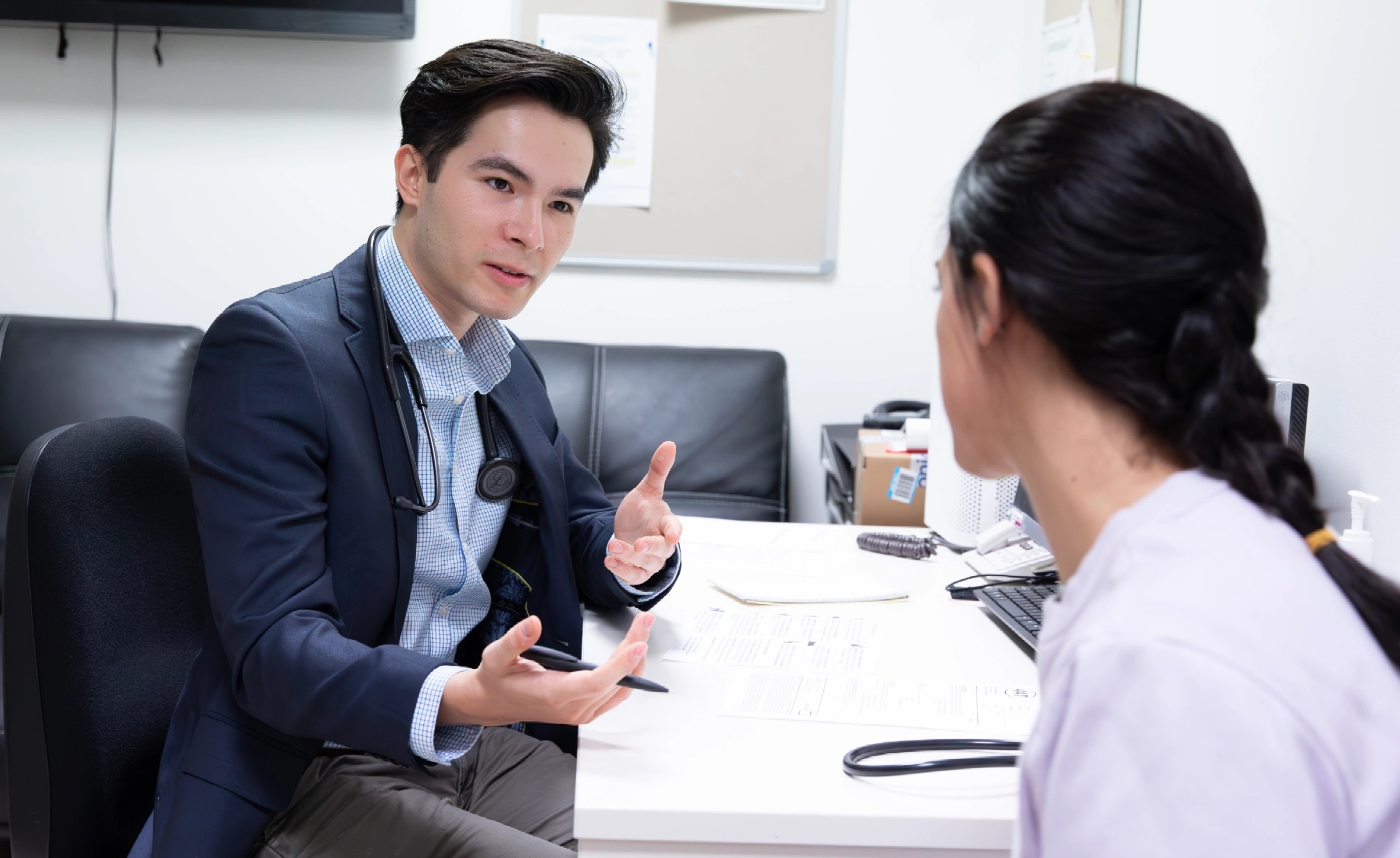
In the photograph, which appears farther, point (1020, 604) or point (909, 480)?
point (909, 480)

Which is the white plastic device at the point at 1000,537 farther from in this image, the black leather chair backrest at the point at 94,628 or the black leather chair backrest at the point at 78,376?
the black leather chair backrest at the point at 78,376

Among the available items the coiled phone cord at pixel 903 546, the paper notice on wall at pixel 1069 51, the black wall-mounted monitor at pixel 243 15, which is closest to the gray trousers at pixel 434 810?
the coiled phone cord at pixel 903 546

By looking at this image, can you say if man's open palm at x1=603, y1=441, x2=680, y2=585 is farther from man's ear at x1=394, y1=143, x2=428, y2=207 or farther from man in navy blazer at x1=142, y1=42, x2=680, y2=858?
man's ear at x1=394, y1=143, x2=428, y2=207

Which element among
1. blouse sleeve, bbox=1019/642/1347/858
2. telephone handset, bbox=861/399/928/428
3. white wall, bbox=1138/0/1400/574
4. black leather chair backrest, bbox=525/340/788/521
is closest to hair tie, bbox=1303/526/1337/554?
blouse sleeve, bbox=1019/642/1347/858

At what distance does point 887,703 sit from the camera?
0.98m

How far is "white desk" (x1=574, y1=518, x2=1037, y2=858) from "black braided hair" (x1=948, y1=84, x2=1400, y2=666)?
0.35 m

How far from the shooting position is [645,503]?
4.20 feet

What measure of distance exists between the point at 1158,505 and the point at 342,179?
2.41 m

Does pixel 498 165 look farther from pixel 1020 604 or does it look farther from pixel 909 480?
pixel 909 480

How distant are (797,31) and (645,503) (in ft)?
5.63

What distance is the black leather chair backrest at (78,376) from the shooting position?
2.21m

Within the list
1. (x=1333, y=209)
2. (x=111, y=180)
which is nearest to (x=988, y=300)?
(x=1333, y=209)

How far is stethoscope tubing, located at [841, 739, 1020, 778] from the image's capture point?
823 mm

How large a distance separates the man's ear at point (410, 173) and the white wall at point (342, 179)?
4.37ft
